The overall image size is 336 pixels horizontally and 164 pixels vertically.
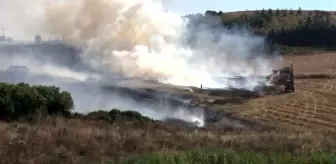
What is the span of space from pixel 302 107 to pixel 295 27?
305ft

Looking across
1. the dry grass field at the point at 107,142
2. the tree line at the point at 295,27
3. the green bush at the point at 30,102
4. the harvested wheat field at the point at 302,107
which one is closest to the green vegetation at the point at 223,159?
the dry grass field at the point at 107,142

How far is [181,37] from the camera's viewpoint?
90.1m

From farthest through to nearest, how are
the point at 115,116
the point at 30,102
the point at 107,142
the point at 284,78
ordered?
the point at 284,78 → the point at 115,116 → the point at 30,102 → the point at 107,142

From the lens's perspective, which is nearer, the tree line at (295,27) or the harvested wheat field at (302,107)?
the harvested wheat field at (302,107)

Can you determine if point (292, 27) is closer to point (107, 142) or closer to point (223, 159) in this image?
point (107, 142)

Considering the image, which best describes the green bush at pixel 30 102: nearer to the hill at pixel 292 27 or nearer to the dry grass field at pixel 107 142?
the dry grass field at pixel 107 142

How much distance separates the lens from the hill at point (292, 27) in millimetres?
123312

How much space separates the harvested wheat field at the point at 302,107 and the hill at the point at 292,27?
109ft

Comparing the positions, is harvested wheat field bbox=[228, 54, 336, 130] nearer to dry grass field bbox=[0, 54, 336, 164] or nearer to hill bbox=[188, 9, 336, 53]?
dry grass field bbox=[0, 54, 336, 164]

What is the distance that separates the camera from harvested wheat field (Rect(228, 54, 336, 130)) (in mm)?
47037

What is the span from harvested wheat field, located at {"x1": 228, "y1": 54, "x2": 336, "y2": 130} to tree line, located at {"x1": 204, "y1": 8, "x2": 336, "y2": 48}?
44311 mm

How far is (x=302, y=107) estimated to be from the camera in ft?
181

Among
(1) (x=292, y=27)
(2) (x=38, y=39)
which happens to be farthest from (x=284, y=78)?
(1) (x=292, y=27)

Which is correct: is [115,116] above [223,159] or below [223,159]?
below
